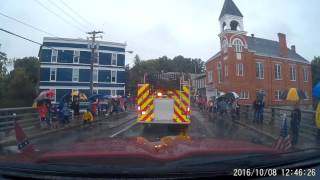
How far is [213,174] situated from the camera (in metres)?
2.85

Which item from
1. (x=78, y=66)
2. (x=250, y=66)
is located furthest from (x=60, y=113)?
(x=250, y=66)

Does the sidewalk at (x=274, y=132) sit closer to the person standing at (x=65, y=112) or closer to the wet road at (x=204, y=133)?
the wet road at (x=204, y=133)

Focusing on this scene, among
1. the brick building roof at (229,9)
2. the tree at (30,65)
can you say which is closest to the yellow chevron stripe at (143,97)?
the brick building roof at (229,9)

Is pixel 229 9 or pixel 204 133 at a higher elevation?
pixel 229 9

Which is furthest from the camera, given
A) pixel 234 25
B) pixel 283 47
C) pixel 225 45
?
pixel 283 47

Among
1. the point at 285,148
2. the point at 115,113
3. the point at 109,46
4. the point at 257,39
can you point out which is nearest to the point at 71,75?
the point at 109,46

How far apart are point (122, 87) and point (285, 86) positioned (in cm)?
2290

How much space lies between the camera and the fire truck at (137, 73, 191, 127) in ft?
48.1

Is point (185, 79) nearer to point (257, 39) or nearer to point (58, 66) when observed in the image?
point (58, 66)

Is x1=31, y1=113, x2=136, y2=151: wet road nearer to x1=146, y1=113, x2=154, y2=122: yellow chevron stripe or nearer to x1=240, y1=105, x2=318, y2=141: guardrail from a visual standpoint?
x1=146, y1=113, x2=154, y2=122: yellow chevron stripe

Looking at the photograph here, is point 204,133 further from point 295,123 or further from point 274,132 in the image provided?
point 295,123

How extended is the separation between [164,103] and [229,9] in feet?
113

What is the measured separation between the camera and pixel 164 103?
1473 cm

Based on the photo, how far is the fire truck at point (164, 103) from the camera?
1465 centimetres
